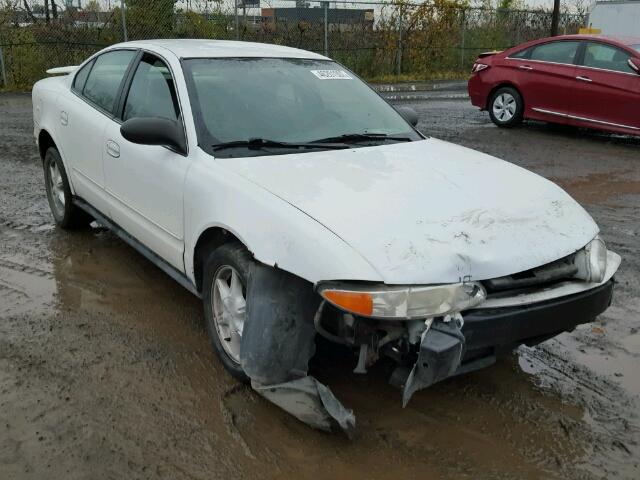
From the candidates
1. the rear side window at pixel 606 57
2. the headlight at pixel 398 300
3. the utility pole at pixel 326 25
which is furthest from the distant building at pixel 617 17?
the headlight at pixel 398 300

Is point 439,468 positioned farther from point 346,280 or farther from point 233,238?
point 233,238

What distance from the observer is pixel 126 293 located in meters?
4.37

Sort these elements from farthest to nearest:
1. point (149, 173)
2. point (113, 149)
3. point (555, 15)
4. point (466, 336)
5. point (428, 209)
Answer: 1. point (555, 15)
2. point (113, 149)
3. point (149, 173)
4. point (428, 209)
5. point (466, 336)

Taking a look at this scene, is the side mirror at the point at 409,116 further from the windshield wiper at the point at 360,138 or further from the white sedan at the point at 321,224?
the windshield wiper at the point at 360,138

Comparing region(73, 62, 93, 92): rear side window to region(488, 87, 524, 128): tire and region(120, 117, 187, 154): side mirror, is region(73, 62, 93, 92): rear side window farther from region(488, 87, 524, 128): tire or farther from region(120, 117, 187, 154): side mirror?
region(488, 87, 524, 128): tire

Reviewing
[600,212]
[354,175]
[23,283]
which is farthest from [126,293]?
[600,212]

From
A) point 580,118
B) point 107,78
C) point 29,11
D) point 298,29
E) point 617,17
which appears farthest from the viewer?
point 617,17

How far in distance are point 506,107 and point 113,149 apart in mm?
8380

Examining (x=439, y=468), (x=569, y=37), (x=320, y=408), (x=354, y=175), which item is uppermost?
(x=569, y=37)

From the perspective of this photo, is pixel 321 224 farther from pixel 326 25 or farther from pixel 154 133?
pixel 326 25

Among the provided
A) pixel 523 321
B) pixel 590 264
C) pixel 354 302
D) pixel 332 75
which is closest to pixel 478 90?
pixel 332 75

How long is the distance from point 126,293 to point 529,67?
8.34 meters

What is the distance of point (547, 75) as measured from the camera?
1028 centimetres

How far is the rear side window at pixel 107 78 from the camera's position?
458cm
